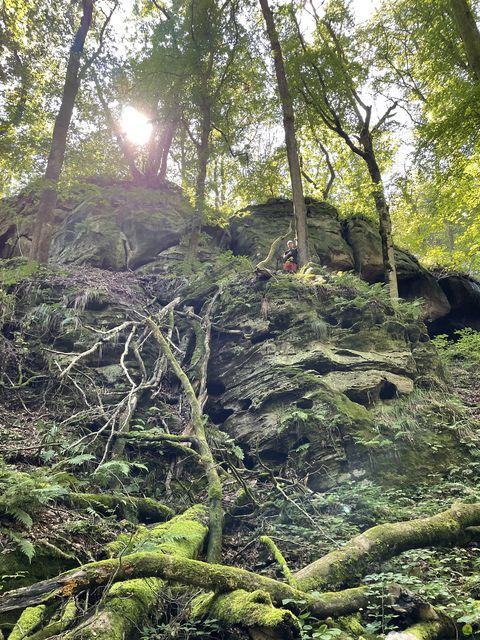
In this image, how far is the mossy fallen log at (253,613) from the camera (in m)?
3.11

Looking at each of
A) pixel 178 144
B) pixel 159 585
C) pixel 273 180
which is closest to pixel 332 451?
pixel 159 585

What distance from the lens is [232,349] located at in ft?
32.2

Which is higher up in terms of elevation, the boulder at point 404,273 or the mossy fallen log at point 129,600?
the boulder at point 404,273

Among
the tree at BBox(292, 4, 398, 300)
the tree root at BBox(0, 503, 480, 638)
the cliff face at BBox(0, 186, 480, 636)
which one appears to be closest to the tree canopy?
the tree at BBox(292, 4, 398, 300)

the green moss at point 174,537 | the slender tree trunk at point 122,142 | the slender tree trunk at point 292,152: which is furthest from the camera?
the slender tree trunk at point 122,142

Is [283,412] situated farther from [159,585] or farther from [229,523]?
[159,585]

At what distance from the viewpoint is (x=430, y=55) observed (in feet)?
49.5

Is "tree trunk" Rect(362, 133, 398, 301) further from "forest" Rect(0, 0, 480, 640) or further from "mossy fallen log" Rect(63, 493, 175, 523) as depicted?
"mossy fallen log" Rect(63, 493, 175, 523)

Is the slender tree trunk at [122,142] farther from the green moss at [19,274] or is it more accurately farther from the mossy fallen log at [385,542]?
the mossy fallen log at [385,542]

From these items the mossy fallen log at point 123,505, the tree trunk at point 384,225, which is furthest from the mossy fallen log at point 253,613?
the tree trunk at point 384,225

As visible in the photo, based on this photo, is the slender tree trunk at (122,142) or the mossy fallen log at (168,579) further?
the slender tree trunk at (122,142)

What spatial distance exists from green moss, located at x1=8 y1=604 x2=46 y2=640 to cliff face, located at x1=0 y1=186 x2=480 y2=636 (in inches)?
33.5

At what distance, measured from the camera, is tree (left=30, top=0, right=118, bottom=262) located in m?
11.7

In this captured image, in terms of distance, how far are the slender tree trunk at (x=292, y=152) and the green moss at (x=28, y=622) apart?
1140 cm
